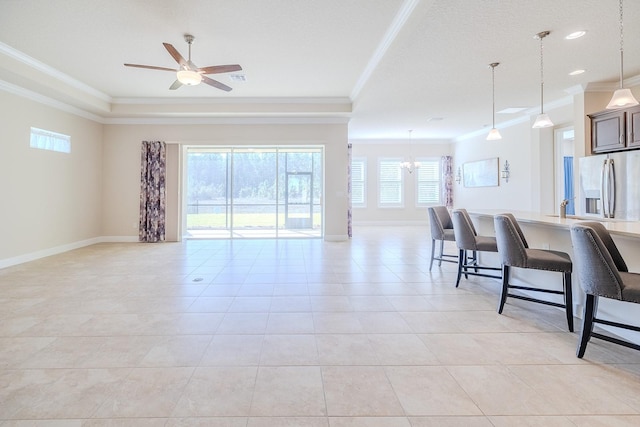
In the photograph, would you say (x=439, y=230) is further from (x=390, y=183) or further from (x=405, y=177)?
(x=405, y=177)

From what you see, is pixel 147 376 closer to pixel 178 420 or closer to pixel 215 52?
pixel 178 420

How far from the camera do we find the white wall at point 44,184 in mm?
5164

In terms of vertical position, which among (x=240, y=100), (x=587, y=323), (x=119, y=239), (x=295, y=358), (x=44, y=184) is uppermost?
(x=240, y=100)

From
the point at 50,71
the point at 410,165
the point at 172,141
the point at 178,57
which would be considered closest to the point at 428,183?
the point at 410,165

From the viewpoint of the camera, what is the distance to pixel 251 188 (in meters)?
8.40

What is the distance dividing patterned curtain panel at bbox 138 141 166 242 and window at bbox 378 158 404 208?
6.75m

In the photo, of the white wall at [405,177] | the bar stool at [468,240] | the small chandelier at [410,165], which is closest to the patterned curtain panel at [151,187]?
the white wall at [405,177]

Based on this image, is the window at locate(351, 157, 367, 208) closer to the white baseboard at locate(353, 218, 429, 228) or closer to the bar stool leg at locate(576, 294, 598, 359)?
the white baseboard at locate(353, 218, 429, 228)

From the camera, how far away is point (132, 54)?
475 cm

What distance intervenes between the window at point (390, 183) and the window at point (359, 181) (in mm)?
523

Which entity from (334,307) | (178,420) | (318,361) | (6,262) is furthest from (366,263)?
(6,262)

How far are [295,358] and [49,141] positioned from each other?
21.8 ft

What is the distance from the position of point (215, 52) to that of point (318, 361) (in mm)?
4500

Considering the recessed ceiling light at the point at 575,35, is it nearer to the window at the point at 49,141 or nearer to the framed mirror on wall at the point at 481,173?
the framed mirror on wall at the point at 481,173
